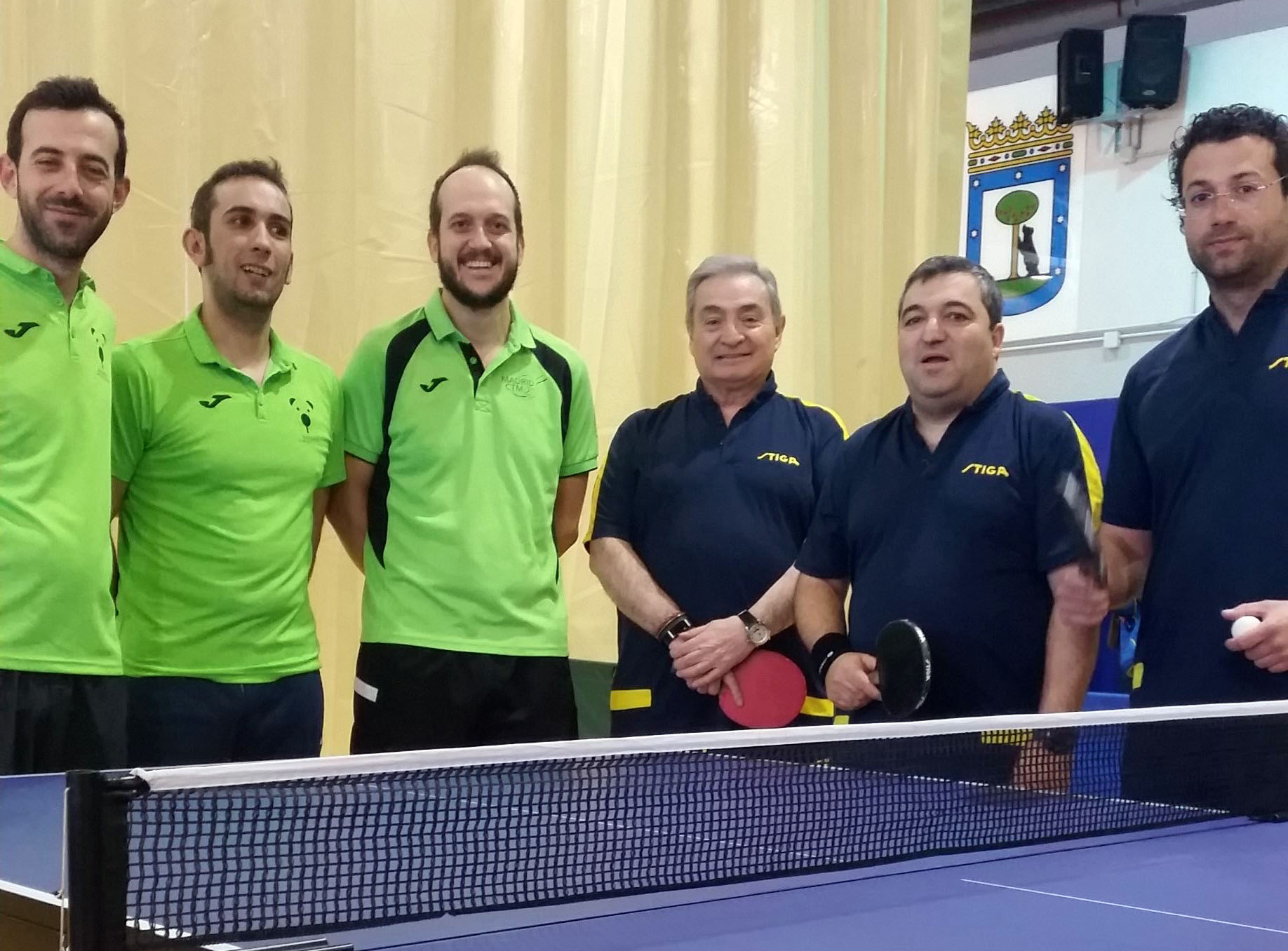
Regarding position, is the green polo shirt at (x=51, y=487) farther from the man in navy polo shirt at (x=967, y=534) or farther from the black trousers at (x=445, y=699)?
the man in navy polo shirt at (x=967, y=534)

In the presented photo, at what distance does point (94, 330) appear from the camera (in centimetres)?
245

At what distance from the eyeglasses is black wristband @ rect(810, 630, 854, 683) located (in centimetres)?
107

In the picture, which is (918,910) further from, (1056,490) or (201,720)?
(201,720)

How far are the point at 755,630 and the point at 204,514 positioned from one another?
109 centimetres

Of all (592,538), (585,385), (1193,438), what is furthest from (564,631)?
(1193,438)

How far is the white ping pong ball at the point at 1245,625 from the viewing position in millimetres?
2361

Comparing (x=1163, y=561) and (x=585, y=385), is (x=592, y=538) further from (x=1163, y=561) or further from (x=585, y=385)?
(x=1163, y=561)

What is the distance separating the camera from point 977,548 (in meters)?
2.53

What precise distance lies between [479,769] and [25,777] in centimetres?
93

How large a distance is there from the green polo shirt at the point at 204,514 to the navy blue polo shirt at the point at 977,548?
111 centimetres

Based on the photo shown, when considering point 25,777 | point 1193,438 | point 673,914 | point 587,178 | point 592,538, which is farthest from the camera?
point 587,178

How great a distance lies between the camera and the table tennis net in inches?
52.2

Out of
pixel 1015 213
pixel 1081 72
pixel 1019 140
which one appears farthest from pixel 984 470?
pixel 1019 140

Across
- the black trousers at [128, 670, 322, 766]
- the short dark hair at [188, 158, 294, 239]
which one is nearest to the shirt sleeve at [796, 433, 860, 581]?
the black trousers at [128, 670, 322, 766]
